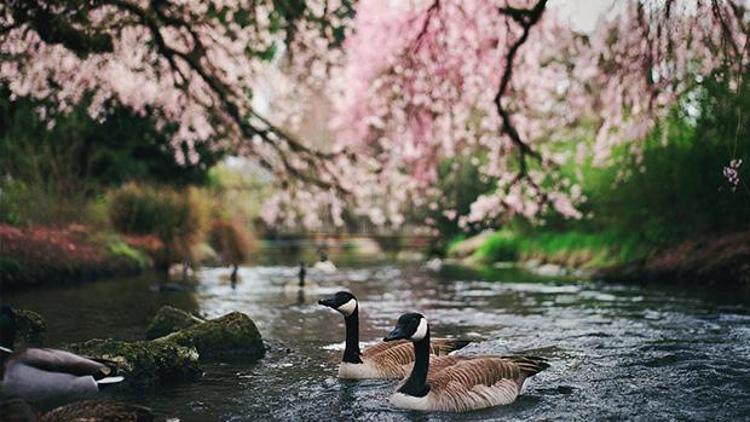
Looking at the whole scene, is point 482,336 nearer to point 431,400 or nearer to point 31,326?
point 431,400

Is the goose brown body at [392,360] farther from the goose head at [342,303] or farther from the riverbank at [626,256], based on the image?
the riverbank at [626,256]

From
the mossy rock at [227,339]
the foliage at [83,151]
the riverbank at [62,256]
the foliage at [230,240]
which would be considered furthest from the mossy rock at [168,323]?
the foliage at [230,240]

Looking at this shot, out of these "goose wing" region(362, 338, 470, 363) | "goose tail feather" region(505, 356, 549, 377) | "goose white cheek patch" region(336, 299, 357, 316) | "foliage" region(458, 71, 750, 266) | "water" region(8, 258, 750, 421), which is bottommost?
"water" region(8, 258, 750, 421)

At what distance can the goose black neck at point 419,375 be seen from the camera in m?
7.68

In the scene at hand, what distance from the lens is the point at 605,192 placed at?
24.1m

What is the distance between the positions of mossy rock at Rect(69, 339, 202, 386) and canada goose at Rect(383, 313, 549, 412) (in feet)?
8.31

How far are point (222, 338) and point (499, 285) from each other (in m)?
12.6

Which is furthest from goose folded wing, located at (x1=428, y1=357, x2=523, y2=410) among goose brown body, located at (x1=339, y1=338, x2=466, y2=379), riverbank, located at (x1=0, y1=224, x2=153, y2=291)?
riverbank, located at (x1=0, y1=224, x2=153, y2=291)

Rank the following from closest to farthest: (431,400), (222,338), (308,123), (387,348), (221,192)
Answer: (431,400)
(387,348)
(222,338)
(221,192)
(308,123)

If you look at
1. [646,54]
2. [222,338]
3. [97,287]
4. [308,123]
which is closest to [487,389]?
[222,338]

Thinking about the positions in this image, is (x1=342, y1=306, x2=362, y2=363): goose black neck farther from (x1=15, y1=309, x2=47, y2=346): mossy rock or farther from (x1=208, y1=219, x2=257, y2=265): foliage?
(x1=208, y1=219, x2=257, y2=265): foliage

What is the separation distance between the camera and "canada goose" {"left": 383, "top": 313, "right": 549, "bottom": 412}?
7.64 metres

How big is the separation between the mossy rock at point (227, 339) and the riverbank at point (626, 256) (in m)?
11.4

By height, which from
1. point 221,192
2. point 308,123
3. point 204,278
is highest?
point 308,123
